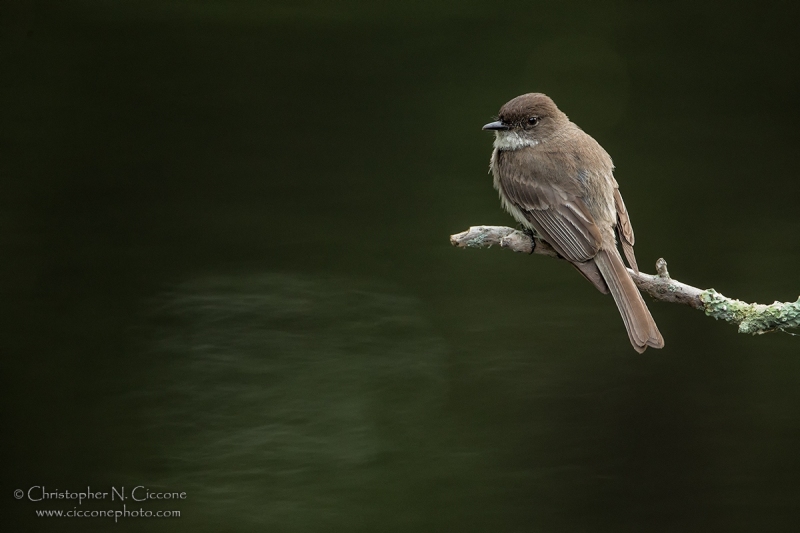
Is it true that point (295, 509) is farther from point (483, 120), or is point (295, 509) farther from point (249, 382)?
point (483, 120)

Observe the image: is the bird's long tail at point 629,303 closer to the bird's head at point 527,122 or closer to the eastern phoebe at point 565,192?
the eastern phoebe at point 565,192

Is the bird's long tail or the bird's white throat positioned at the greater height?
the bird's white throat

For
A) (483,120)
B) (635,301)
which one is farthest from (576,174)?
(483,120)

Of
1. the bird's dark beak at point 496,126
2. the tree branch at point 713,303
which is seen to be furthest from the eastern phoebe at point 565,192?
the tree branch at point 713,303

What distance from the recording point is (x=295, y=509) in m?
4.60

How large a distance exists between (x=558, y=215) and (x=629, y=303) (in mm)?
615

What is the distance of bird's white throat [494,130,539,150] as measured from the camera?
407cm

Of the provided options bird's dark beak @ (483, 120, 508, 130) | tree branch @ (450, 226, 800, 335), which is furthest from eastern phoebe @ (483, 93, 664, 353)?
tree branch @ (450, 226, 800, 335)

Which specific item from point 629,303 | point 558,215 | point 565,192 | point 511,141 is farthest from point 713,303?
point 511,141

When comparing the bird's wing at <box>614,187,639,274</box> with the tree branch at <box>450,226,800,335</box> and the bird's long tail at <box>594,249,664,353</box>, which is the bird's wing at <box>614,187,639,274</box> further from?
the tree branch at <box>450,226,800,335</box>

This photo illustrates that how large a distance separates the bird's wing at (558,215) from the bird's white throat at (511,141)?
0.21m

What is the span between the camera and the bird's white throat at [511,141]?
4.07 meters

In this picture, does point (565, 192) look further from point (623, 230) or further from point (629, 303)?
point (629, 303)

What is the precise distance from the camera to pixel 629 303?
10.6ft
